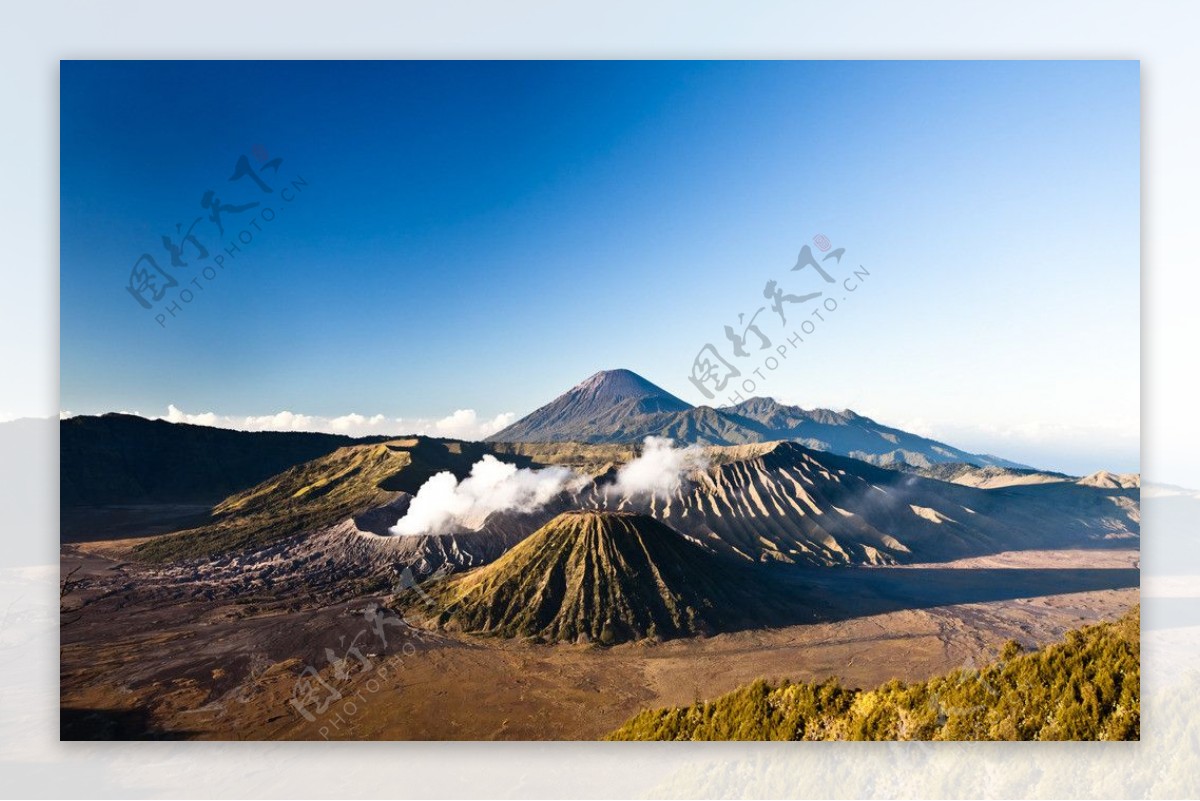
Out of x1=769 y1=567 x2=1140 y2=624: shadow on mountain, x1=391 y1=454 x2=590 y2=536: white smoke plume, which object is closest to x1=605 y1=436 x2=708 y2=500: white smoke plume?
x1=391 y1=454 x2=590 y2=536: white smoke plume

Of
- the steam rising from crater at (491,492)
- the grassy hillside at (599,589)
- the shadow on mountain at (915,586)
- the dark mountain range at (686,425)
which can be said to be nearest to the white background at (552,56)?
the grassy hillside at (599,589)

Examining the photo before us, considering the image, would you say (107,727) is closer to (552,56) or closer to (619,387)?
(552,56)

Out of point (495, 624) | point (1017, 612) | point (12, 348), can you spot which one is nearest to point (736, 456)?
point (1017, 612)

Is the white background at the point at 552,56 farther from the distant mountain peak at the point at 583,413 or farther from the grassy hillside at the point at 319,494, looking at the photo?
the distant mountain peak at the point at 583,413

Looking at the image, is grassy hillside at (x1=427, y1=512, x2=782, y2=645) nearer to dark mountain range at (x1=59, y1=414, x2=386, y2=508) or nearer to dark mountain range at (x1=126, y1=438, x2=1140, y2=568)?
dark mountain range at (x1=126, y1=438, x2=1140, y2=568)

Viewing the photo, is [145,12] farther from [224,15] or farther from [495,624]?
[495,624]

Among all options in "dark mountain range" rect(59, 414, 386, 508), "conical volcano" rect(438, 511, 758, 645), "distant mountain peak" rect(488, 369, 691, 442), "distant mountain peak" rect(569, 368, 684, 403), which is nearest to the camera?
"dark mountain range" rect(59, 414, 386, 508)
